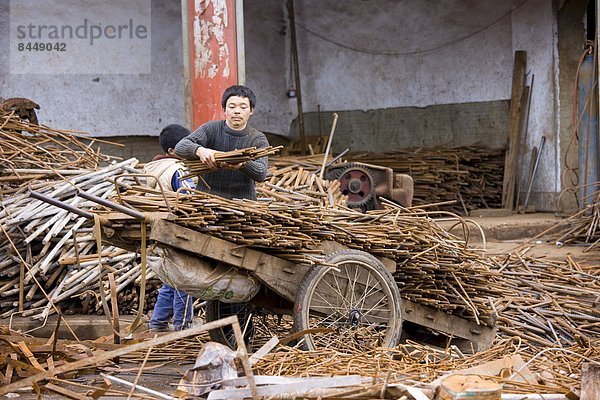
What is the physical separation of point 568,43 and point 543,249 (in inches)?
184

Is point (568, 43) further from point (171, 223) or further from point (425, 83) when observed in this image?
point (171, 223)

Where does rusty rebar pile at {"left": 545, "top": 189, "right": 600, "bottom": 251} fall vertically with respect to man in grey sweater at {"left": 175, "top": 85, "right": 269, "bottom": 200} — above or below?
below

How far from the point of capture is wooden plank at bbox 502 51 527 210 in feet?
48.4

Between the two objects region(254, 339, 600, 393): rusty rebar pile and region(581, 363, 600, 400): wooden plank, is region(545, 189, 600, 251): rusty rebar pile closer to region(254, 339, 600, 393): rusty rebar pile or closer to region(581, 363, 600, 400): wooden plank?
region(254, 339, 600, 393): rusty rebar pile

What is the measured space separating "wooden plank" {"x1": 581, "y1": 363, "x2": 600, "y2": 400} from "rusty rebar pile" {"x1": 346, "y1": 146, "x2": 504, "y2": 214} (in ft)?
31.9

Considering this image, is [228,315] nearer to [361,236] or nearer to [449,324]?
[361,236]

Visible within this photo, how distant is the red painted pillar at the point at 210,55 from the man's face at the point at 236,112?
263 cm

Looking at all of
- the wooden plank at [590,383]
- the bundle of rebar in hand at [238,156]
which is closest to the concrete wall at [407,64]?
the bundle of rebar in hand at [238,156]

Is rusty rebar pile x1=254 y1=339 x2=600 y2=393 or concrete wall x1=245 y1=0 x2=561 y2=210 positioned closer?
rusty rebar pile x1=254 y1=339 x2=600 y2=393

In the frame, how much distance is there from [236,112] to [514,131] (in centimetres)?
946

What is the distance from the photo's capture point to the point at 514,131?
584 inches

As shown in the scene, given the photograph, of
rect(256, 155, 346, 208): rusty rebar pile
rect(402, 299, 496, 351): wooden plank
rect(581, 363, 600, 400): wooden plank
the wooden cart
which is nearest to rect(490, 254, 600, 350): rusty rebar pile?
rect(402, 299, 496, 351): wooden plank

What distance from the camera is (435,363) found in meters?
5.43

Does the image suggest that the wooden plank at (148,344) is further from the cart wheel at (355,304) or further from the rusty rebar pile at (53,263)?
the rusty rebar pile at (53,263)
